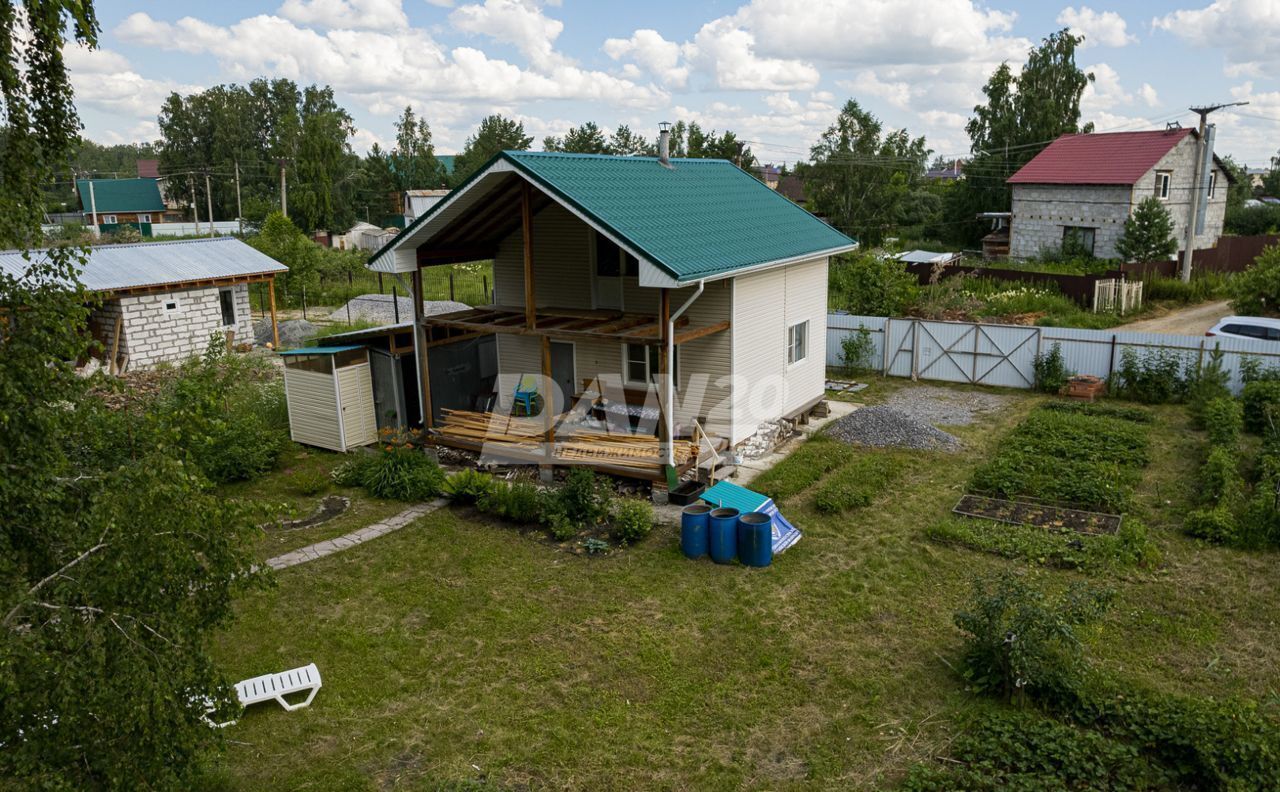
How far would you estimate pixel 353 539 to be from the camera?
1242 centimetres

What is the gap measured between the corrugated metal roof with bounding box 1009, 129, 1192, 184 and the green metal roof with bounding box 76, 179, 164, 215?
221 feet

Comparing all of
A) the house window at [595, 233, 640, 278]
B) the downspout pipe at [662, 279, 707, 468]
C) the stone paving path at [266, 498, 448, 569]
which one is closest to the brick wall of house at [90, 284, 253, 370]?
the stone paving path at [266, 498, 448, 569]

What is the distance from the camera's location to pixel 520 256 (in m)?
16.7

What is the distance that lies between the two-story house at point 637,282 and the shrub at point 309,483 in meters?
2.22

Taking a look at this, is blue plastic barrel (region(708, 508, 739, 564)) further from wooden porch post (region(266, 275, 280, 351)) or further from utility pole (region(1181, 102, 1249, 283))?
utility pole (region(1181, 102, 1249, 283))

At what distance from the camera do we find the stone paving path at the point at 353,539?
11.7m

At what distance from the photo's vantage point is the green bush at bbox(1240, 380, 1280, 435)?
16.1m

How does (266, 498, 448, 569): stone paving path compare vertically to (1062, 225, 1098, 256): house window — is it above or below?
below

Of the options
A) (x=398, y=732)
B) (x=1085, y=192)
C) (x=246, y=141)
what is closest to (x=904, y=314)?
(x=1085, y=192)

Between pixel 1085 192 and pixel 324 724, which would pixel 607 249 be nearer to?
pixel 324 724

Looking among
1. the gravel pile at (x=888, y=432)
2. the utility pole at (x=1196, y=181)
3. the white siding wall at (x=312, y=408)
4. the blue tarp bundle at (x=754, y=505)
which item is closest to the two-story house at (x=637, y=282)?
the gravel pile at (x=888, y=432)

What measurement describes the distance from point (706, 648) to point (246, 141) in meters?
74.0

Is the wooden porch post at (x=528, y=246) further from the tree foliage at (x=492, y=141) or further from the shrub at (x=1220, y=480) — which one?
the tree foliage at (x=492, y=141)

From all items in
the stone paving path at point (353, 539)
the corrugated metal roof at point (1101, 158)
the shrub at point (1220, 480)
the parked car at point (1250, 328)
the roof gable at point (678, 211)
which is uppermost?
the corrugated metal roof at point (1101, 158)
